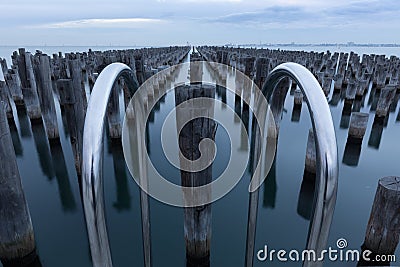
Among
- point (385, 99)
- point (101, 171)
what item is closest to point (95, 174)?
point (101, 171)

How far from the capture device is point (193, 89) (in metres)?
2.89

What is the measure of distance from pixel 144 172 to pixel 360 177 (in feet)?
23.9

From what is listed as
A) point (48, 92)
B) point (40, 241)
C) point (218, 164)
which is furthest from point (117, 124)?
point (40, 241)

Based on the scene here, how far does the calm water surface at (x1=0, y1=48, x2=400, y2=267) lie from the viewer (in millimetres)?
4957

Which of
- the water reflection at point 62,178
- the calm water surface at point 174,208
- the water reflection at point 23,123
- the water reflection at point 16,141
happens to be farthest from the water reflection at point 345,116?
the water reflection at point 23,123

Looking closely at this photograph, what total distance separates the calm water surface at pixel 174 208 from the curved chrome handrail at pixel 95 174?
4.04 meters

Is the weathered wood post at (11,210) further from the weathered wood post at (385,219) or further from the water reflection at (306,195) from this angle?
the water reflection at (306,195)

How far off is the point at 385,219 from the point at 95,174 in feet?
12.8

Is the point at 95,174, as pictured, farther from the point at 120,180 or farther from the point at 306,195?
the point at 120,180

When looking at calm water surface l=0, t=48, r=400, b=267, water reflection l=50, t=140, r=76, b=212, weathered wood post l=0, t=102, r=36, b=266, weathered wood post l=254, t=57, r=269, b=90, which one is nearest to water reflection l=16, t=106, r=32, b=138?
calm water surface l=0, t=48, r=400, b=267

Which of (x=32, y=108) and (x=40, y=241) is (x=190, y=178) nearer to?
(x=40, y=241)

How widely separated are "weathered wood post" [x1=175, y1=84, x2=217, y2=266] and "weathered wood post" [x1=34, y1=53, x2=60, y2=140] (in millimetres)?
5631

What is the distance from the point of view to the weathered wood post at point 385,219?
3334 millimetres

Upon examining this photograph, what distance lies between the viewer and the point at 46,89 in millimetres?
7387
